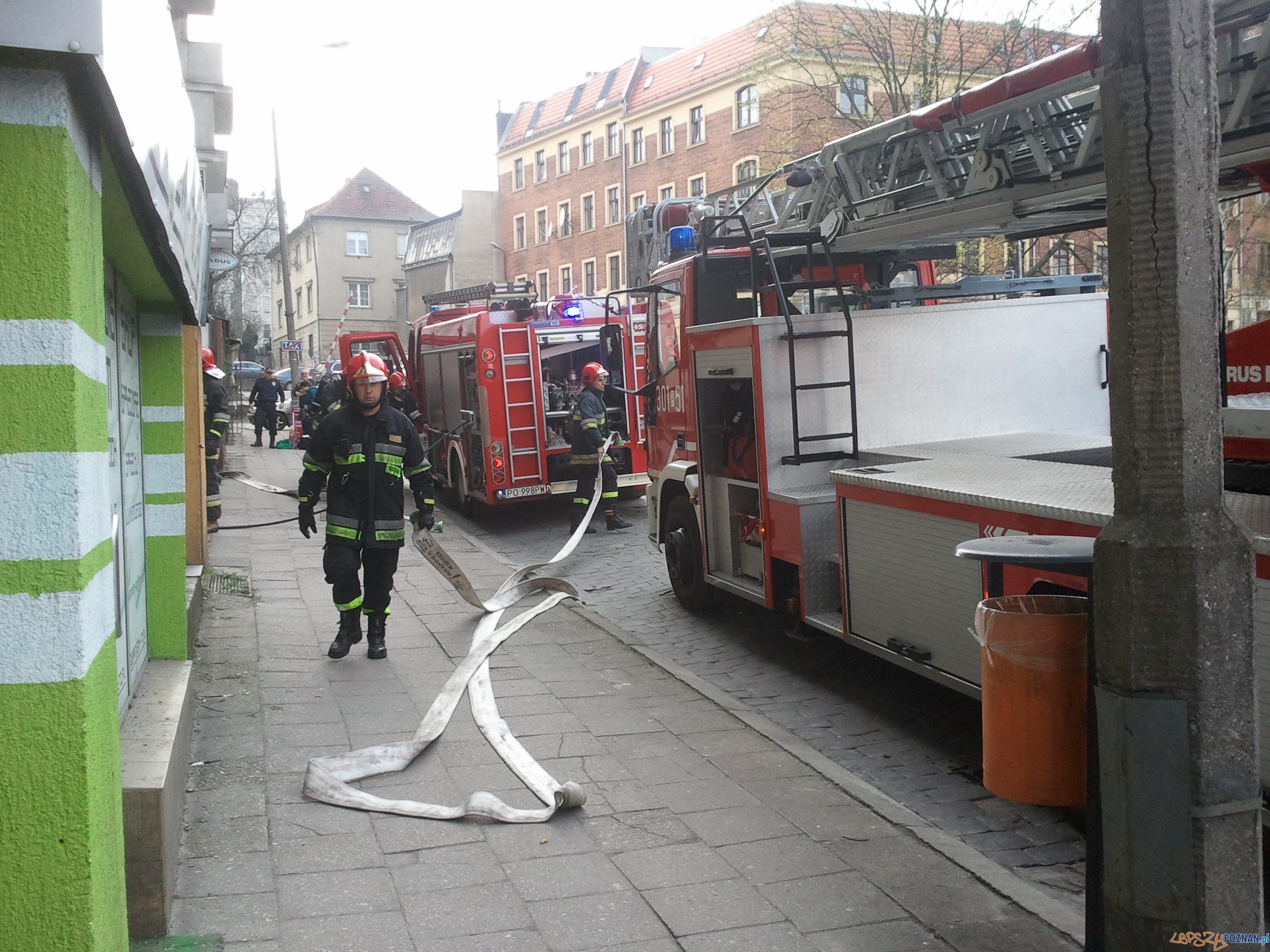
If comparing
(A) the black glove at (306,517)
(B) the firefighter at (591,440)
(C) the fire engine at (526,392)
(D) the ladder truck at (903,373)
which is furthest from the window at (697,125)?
(A) the black glove at (306,517)

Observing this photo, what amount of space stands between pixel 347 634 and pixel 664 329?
363 centimetres

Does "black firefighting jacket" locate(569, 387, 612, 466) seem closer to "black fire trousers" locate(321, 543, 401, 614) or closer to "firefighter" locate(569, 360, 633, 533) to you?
"firefighter" locate(569, 360, 633, 533)

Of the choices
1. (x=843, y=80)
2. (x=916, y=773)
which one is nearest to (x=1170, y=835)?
(x=916, y=773)

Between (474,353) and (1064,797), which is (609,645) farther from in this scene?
(474,353)

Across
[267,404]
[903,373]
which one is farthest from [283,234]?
[903,373]

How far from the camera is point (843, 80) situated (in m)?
24.6

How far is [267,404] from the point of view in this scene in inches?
1078

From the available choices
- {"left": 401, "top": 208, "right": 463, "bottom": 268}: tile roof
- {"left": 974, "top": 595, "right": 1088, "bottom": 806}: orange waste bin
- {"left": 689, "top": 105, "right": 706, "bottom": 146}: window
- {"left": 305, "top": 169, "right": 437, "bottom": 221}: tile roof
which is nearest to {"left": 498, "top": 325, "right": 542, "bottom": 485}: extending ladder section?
{"left": 974, "top": 595, "right": 1088, "bottom": 806}: orange waste bin

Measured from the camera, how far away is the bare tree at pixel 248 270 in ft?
131

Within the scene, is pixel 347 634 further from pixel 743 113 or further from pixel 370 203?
pixel 370 203

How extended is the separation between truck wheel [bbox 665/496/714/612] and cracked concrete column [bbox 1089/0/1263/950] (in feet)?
18.9

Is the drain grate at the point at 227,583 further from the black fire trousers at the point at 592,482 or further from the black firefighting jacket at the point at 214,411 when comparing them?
the black fire trousers at the point at 592,482

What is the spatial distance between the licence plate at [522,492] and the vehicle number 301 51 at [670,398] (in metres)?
4.90

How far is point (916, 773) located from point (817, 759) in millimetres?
494
